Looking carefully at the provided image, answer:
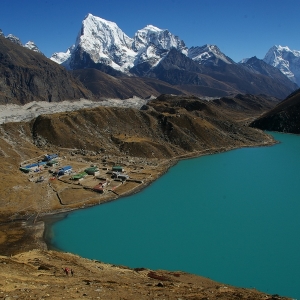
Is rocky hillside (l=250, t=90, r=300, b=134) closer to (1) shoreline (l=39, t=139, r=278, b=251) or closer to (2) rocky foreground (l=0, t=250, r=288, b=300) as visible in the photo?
A: (1) shoreline (l=39, t=139, r=278, b=251)

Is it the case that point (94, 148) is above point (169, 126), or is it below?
below

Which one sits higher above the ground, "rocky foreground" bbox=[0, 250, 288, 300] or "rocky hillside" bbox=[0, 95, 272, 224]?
"rocky hillside" bbox=[0, 95, 272, 224]

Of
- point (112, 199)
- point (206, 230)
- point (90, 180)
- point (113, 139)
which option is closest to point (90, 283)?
point (206, 230)

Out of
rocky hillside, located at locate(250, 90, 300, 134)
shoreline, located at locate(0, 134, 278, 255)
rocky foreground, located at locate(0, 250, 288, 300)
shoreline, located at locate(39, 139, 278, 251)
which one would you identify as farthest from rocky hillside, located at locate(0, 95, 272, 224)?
rocky foreground, located at locate(0, 250, 288, 300)

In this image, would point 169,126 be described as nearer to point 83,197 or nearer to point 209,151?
point 209,151

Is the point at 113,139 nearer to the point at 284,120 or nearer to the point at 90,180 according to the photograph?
the point at 90,180

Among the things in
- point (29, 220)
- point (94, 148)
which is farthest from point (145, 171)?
point (29, 220)

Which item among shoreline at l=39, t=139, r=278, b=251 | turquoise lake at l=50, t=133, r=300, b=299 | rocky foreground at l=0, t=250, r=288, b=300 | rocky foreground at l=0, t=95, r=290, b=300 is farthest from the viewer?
shoreline at l=39, t=139, r=278, b=251

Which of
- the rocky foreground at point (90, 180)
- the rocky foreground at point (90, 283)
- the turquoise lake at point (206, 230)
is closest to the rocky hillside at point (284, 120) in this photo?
the rocky foreground at point (90, 180)
